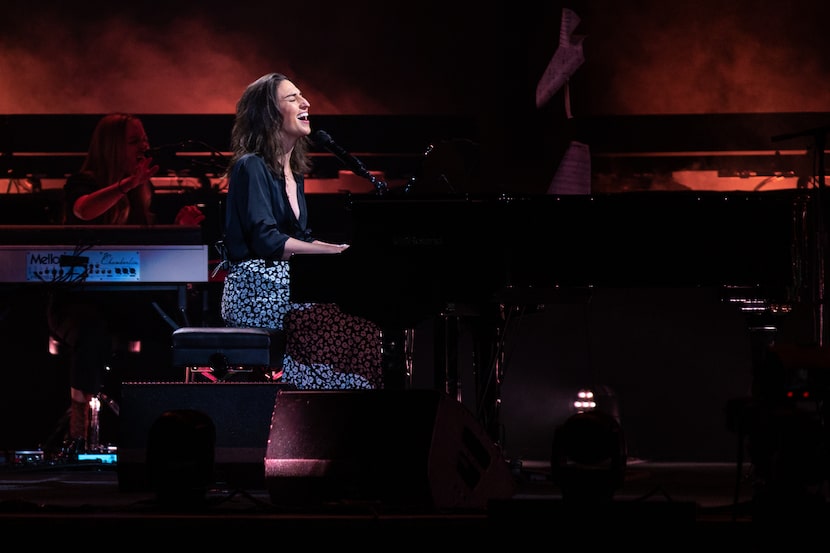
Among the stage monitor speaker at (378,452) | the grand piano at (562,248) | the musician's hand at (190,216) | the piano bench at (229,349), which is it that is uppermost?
the musician's hand at (190,216)

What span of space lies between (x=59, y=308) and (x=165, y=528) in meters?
3.00

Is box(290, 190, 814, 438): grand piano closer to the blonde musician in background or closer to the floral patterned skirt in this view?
the floral patterned skirt

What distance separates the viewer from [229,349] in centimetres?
421

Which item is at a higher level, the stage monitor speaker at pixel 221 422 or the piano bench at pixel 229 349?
the piano bench at pixel 229 349

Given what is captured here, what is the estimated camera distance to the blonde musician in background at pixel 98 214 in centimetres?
527

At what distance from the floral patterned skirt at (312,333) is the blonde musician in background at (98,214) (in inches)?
55.0

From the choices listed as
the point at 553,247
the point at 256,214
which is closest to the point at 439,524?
the point at 553,247

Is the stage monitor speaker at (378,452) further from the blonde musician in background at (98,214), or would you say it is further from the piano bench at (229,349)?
the blonde musician in background at (98,214)

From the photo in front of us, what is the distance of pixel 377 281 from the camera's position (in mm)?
3408

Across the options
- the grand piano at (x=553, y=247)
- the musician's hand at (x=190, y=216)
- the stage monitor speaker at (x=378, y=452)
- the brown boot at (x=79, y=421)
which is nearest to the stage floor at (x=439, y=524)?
the stage monitor speaker at (x=378, y=452)

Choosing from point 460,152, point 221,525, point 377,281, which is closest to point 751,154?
point 460,152

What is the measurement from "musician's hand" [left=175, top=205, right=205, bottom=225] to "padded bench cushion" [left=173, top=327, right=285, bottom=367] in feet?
4.81

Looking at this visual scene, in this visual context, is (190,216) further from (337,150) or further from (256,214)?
(337,150)

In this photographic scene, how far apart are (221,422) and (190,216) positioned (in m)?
2.12
